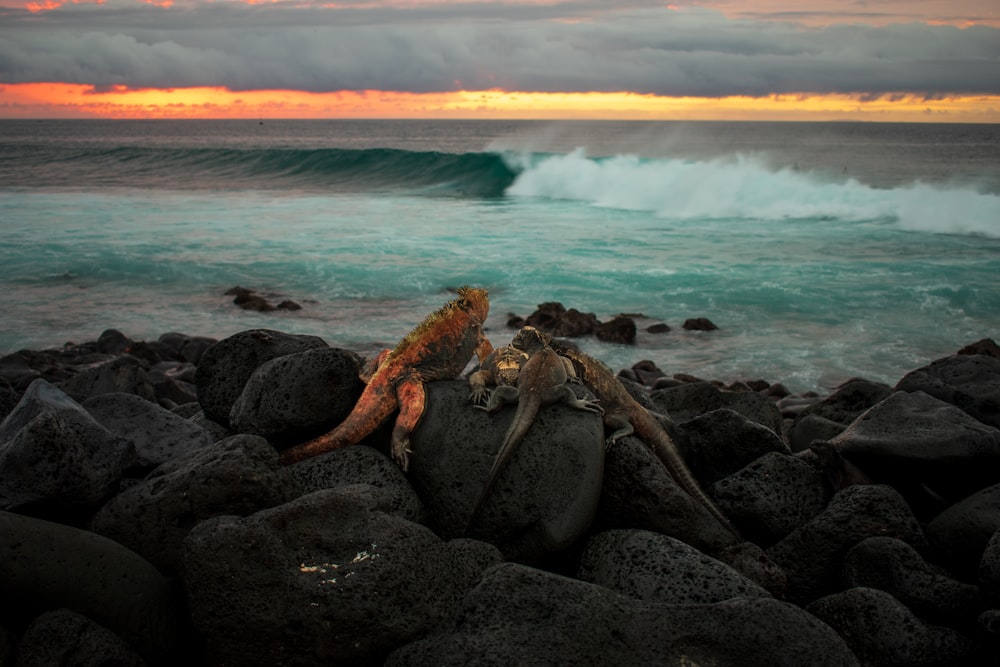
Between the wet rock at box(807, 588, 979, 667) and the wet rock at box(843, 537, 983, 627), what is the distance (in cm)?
17

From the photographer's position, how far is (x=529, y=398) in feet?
16.0

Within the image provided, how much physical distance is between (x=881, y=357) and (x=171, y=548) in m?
11.6

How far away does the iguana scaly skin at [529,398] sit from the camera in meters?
4.68

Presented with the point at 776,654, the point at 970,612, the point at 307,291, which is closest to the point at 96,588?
the point at 776,654

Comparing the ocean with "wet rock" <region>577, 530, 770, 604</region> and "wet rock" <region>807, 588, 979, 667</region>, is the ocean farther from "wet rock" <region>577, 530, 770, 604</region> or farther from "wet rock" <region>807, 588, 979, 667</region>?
"wet rock" <region>577, 530, 770, 604</region>

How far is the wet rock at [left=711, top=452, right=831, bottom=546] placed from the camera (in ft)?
17.1

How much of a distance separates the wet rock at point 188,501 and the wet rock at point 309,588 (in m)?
0.39

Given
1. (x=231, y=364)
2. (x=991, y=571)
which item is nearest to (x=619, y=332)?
(x=231, y=364)

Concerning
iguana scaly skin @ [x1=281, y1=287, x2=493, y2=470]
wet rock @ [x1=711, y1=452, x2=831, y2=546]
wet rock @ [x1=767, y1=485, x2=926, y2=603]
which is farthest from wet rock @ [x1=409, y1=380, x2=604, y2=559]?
wet rock @ [x1=767, y1=485, x2=926, y2=603]

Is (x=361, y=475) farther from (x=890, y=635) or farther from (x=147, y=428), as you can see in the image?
(x=890, y=635)

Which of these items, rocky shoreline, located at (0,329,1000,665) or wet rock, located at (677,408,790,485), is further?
wet rock, located at (677,408,790,485)

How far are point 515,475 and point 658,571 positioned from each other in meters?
0.90

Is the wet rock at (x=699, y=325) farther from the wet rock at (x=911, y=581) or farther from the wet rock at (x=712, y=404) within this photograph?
the wet rock at (x=911, y=581)

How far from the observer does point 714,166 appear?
3947 centimetres
